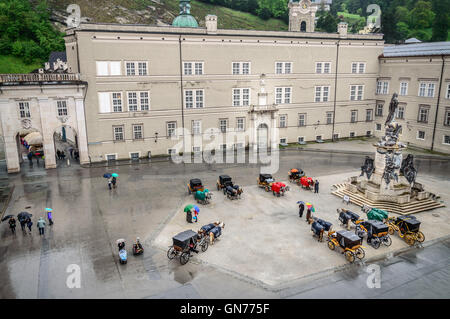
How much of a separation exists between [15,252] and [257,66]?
3506 cm

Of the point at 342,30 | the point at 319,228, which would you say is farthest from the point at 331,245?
the point at 342,30

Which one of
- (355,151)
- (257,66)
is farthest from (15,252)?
(355,151)

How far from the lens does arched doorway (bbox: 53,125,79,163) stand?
1682 inches

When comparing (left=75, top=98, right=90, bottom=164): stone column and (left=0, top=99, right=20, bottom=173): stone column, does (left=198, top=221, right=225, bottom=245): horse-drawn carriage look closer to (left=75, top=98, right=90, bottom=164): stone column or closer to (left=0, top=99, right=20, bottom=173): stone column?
(left=75, top=98, right=90, bottom=164): stone column

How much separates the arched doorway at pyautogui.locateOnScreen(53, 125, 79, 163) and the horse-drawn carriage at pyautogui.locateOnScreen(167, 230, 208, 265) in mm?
24763

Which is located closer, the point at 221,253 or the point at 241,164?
the point at 221,253

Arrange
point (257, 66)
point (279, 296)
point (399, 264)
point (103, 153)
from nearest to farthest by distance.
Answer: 1. point (279, 296)
2. point (399, 264)
3. point (103, 153)
4. point (257, 66)

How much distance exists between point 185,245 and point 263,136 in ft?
100

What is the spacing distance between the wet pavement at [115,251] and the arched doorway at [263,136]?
39.4 feet

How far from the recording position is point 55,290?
691 inches

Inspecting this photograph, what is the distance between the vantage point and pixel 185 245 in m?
20.2

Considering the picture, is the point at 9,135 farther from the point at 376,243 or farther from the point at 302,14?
the point at 302,14
